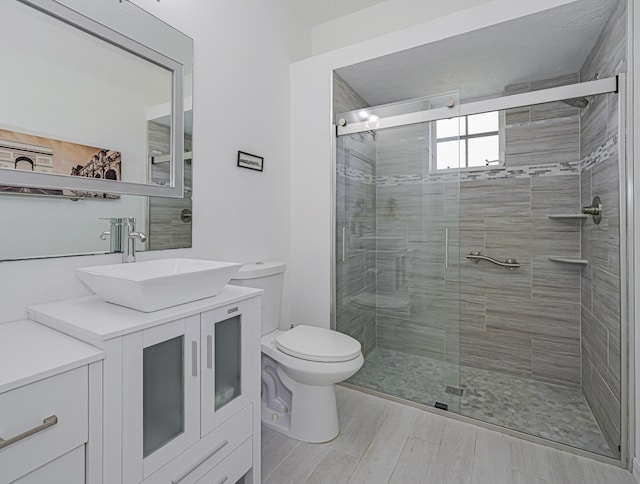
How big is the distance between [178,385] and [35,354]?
0.40 meters

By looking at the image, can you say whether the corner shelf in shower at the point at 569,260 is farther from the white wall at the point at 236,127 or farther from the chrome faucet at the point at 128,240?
the chrome faucet at the point at 128,240

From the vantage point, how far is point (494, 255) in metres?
2.65

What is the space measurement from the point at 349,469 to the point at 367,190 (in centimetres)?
165

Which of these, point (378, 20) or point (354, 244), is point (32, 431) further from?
point (378, 20)

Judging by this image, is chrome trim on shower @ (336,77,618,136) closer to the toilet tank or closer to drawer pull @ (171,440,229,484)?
the toilet tank

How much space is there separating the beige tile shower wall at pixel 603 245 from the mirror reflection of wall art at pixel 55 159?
238 centimetres

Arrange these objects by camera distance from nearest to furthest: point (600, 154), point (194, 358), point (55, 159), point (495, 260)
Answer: point (194, 358)
point (55, 159)
point (600, 154)
point (495, 260)

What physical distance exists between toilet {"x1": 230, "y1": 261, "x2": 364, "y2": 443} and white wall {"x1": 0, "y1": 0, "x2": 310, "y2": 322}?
0.31 metres

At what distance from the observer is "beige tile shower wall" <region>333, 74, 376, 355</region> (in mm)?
2387

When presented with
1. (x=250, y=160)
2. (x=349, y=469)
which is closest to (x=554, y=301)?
(x=349, y=469)

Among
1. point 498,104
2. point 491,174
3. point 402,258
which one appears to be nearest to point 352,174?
point 402,258

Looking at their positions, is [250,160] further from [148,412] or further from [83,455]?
[83,455]

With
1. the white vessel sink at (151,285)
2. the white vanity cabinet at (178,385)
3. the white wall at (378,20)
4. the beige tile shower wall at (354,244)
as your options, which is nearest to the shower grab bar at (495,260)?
the beige tile shower wall at (354,244)

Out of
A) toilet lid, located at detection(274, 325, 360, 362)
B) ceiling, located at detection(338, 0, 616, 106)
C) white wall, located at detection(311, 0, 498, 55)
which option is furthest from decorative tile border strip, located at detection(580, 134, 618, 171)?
toilet lid, located at detection(274, 325, 360, 362)
